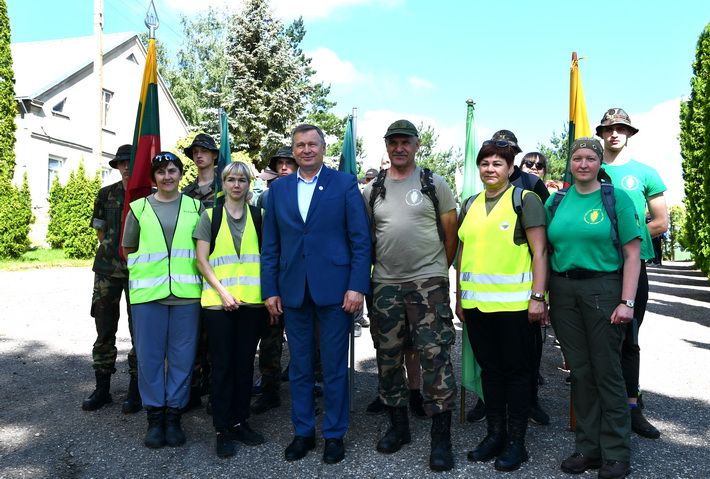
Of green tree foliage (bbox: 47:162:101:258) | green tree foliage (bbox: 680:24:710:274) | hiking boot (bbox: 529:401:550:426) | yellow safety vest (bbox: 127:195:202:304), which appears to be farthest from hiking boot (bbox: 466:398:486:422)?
green tree foliage (bbox: 47:162:101:258)

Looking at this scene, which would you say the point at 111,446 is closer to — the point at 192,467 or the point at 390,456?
the point at 192,467

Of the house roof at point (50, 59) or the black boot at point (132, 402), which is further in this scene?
the house roof at point (50, 59)

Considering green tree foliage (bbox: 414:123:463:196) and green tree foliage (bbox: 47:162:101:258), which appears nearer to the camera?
green tree foliage (bbox: 47:162:101:258)

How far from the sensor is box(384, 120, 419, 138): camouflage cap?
12.7ft

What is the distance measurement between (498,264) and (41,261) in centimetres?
1703

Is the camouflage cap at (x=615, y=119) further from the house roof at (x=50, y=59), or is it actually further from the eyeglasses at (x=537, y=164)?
the house roof at (x=50, y=59)

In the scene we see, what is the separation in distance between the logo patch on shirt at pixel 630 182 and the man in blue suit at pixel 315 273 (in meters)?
1.97

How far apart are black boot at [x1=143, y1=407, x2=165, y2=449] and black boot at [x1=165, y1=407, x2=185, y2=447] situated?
3 centimetres

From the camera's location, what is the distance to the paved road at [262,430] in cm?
359

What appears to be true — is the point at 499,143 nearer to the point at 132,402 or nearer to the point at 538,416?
the point at 538,416

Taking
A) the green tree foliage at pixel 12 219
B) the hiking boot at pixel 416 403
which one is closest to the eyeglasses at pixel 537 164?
the hiking boot at pixel 416 403

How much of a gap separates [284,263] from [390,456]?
1497mm

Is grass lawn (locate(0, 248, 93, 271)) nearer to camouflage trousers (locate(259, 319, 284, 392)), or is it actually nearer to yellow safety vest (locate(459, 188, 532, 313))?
camouflage trousers (locate(259, 319, 284, 392))

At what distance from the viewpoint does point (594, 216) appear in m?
3.49
